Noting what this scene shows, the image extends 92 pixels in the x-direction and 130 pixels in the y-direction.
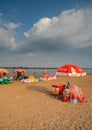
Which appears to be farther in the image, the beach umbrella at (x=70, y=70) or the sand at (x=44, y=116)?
the beach umbrella at (x=70, y=70)

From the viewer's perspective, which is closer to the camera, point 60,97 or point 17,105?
point 17,105

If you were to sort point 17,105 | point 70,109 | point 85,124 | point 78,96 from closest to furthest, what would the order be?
point 85,124, point 70,109, point 17,105, point 78,96

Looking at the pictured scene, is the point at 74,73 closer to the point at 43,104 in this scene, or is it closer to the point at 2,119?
the point at 43,104

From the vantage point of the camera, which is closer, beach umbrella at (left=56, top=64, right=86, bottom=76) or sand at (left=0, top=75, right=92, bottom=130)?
sand at (left=0, top=75, right=92, bottom=130)

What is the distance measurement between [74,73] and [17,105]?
19.1m

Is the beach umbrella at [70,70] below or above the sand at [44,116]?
above

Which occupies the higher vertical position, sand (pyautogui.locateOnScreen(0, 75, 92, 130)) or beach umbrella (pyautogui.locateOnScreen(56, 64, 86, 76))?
beach umbrella (pyautogui.locateOnScreen(56, 64, 86, 76))

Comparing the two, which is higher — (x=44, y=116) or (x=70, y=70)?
(x=70, y=70)

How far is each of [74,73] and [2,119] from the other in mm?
21372

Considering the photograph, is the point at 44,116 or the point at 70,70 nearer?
the point at 44,116

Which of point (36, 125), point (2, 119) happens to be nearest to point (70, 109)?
point (36, 125)

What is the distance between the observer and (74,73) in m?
A: 27.5

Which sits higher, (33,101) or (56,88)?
(56,88)

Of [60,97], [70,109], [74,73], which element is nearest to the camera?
[70,109]
